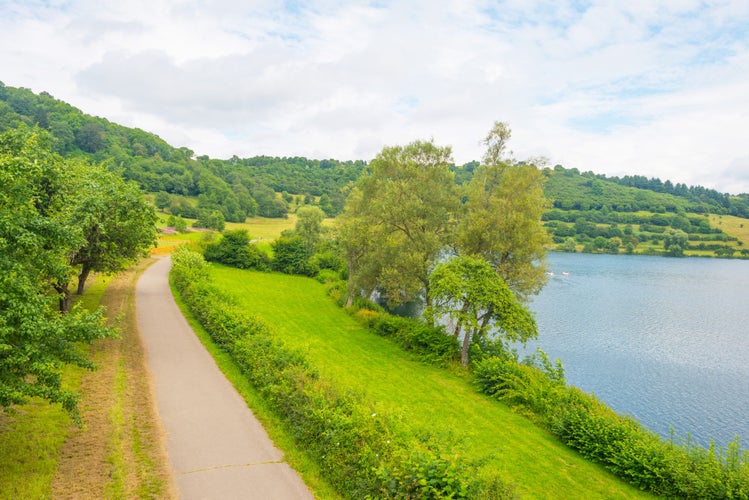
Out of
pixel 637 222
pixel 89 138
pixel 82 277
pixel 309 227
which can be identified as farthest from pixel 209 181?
pixel 637 222

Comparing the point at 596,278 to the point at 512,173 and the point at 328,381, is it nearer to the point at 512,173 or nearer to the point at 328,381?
the point at 512,173

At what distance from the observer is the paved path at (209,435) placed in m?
11.1

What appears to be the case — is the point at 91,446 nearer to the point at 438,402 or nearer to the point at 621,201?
the point at 438,402

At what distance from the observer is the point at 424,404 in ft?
67.2

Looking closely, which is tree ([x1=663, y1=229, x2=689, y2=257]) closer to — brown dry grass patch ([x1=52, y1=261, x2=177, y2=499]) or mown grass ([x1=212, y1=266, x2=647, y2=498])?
mown grass ([x1=212, y1=266, x2=647, y2=498])

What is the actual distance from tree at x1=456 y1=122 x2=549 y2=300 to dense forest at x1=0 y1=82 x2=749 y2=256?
7268 centimetres

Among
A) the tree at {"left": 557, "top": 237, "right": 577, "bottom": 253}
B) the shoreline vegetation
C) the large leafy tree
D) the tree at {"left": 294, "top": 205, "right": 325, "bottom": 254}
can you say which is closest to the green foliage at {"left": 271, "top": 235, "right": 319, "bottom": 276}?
the tree at {"left": 294, "top": 205, "right": 325, "bottom": 254}

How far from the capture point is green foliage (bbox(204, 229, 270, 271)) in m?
57.7

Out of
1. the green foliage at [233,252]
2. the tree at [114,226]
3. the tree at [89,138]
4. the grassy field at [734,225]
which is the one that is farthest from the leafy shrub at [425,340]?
the grassy field at [734,225]

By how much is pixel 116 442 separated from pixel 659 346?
43.7 meters

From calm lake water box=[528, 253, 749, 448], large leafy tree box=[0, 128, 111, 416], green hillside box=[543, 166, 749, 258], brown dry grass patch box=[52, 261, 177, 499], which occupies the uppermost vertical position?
green hillside box=[543, 166, 749, 258]

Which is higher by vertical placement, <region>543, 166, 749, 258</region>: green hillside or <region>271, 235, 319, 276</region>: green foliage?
<region>543, 166, 749, 258</region>: green hillside

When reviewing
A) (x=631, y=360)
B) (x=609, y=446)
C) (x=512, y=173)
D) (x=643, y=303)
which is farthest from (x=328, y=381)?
(x=643, y=303)

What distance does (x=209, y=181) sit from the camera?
126875 mm
